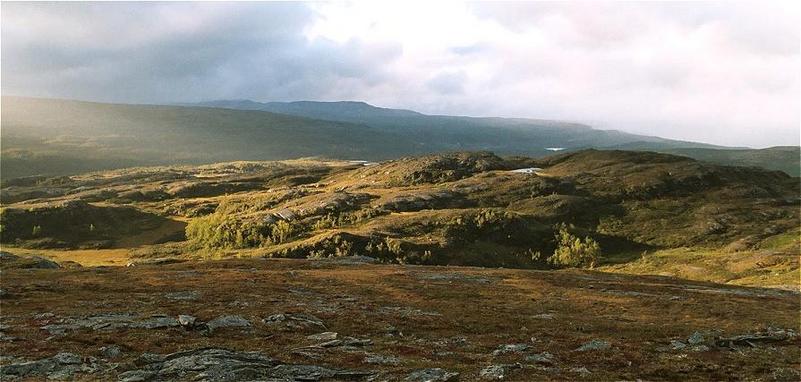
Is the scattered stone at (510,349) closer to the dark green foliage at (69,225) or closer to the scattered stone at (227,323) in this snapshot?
the scattered stone at (227,323)

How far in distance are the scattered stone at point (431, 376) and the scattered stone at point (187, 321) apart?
18.5 meters

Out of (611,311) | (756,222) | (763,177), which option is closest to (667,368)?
(611,311)

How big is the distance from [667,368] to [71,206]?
169 metres

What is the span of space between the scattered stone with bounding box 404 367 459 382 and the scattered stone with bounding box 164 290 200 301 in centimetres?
2907

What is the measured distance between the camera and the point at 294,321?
1507 inches

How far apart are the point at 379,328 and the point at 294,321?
6372 millimetres

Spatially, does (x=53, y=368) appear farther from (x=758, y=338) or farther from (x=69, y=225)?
(x=69, y=225)

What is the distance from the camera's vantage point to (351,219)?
144375 mm

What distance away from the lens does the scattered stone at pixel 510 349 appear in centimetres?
3162

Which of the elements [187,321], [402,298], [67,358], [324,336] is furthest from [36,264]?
[324,336]

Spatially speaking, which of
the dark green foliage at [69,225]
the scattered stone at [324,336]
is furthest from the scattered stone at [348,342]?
the dark green foliage at [69,225]

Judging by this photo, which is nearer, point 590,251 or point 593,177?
point 590,251

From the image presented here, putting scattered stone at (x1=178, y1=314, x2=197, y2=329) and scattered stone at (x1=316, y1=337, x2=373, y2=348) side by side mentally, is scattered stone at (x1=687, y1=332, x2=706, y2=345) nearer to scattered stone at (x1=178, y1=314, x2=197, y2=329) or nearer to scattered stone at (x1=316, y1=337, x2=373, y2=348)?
scattered stone at (x1=316, y1=337, x2=373, y2=348)

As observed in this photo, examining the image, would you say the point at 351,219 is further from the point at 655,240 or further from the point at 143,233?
the point at 655,240
